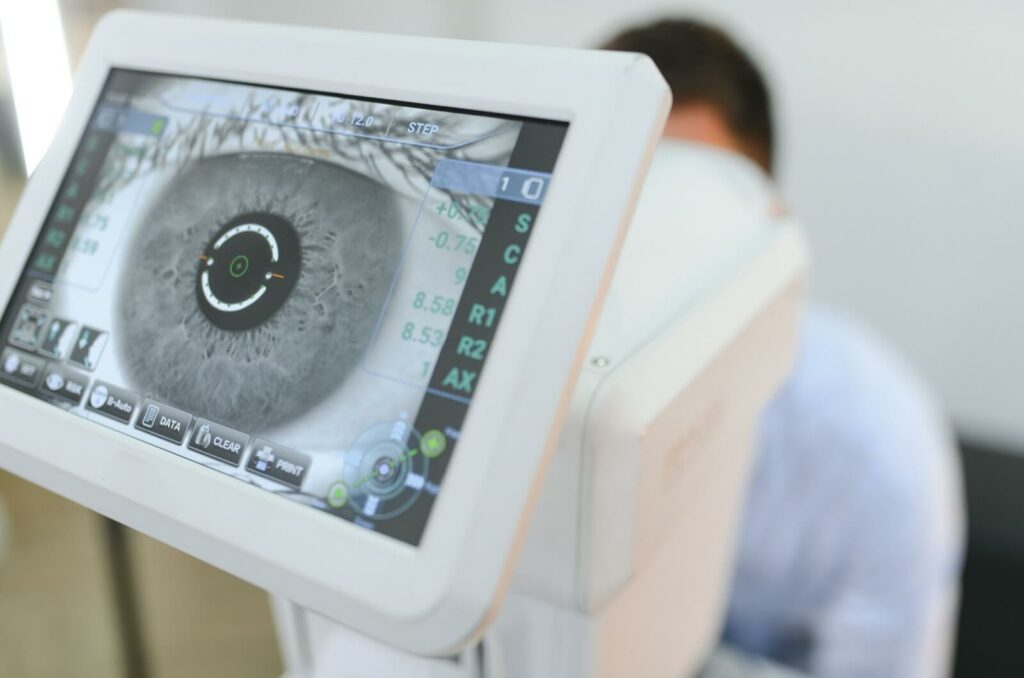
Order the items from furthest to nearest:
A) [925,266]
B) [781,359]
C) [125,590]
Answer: [925,266], [125,590], [781,359]

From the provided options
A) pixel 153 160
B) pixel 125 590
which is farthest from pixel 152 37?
pixel 125 590

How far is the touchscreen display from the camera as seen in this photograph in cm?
30

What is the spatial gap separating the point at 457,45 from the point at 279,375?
0.14 metres

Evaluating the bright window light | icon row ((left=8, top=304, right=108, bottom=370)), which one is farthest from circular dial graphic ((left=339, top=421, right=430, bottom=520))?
the bright window light

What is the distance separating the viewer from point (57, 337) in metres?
0.36

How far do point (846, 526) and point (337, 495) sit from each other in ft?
3.00

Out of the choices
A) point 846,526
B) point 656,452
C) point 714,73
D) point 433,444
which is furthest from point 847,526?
point 433,444

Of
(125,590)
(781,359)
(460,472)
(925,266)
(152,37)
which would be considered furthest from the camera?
(925,266)

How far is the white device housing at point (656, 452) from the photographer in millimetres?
369

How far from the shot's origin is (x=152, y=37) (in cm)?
38

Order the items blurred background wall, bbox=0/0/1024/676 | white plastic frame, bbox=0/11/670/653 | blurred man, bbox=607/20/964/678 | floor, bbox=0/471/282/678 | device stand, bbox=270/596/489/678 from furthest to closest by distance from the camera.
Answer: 1. blurred background wall, bbox=0/0/1024/676
2. blurred man, bbox=607/20/964/678
3. floor, bbox=0/471/282/678
4. device stand, bbox=270/596/489/678
5. white plastic frame, bbox=0/11/670/653

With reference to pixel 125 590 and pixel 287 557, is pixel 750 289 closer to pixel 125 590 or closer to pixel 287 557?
pixel 287 557

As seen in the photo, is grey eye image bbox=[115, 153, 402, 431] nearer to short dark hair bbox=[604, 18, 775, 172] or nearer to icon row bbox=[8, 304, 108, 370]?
icon row bbox=[8, 304, 108, 370]

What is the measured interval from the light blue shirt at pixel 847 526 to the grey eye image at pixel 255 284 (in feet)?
2.86
